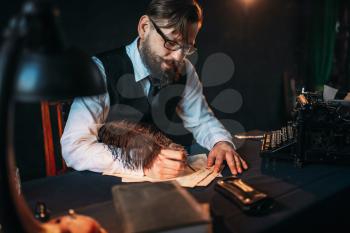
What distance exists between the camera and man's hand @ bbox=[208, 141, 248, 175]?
4.74ft

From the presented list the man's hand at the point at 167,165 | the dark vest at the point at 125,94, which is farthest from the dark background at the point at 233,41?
the man's hand at the point at 167,165

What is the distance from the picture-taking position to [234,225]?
96cm

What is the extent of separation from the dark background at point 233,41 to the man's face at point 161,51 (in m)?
1.31

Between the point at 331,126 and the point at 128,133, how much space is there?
3.08 feet

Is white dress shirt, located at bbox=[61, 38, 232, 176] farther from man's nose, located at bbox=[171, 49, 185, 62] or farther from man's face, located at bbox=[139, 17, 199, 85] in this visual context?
man's nose, located at bbox=[171, 49, 185, 62]

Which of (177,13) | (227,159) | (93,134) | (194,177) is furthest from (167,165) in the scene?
(177,13)

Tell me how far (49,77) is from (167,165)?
775 millimetres

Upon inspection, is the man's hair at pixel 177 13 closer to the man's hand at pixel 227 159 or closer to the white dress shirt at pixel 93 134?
the white dress shirt at pixel 93 134

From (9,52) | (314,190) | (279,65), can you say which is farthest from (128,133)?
(279,65)

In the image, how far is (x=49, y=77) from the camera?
0.62 m

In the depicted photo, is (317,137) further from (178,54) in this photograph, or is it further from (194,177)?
(178,54)

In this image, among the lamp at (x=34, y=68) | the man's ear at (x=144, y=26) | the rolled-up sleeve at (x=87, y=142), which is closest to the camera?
the lamp at (x=34, y=68)

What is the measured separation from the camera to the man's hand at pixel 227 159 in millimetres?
1444

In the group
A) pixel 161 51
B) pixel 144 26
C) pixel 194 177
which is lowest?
pixel 194 177
